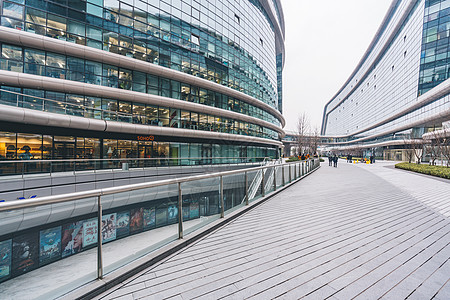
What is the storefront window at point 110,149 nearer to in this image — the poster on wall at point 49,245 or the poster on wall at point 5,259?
the poster on wall at point 49,245

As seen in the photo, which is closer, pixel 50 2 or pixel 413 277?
pixel 413 277

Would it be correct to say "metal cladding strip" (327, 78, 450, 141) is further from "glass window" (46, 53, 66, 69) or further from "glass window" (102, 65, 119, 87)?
"glass window" (46, 53, 66, 69)

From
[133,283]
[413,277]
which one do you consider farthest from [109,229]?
[413,277]

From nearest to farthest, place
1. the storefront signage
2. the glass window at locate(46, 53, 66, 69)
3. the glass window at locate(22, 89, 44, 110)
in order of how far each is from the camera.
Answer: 1. the glass window at locate(22, 89, 44, 110)
2. the glass window at locate(46, 53, 66, 69)
3. the storefront signage

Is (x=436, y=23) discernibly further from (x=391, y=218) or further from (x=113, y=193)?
(x=113, y=193)

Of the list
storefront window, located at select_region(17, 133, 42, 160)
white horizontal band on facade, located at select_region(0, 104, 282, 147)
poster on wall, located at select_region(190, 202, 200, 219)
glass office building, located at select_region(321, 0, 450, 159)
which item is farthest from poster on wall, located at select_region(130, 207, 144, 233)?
glass office building, located at select_region(321, 0, 450, 159)

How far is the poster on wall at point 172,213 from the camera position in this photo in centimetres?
385

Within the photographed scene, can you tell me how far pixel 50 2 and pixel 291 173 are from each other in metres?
25.0

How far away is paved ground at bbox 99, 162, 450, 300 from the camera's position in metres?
2.48

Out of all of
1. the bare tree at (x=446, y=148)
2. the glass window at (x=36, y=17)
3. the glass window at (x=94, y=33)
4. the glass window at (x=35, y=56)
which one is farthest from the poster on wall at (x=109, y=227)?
the bare tree at (x=446, y=148)

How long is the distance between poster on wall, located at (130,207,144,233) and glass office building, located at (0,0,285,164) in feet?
56.1

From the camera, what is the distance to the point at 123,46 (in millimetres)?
21234

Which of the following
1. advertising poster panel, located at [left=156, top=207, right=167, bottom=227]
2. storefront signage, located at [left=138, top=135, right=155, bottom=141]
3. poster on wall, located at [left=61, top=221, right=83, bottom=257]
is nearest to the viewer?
poster on wall, located at [left=61, top=221, right=83, bottom=257]

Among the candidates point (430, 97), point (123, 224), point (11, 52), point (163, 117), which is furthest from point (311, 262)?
point (430, 97)
